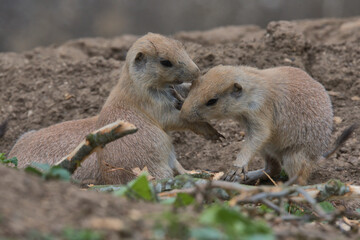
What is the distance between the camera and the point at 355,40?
889 centimetres

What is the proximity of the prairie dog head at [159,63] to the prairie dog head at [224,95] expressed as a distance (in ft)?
0.60

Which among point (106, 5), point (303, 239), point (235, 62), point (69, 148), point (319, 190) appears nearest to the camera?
point (303, 239)

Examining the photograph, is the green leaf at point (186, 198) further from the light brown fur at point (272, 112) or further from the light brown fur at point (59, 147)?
the light brown fur at point (59, 147)

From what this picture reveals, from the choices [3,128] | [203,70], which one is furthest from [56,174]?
[203,70]

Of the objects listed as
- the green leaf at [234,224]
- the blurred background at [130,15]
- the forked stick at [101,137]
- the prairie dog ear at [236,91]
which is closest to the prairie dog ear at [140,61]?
the prairie dog ear at [236,91]

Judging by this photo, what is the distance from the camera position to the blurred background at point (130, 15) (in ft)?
38.2

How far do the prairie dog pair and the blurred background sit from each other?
560 centimetres

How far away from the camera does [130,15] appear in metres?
12.0

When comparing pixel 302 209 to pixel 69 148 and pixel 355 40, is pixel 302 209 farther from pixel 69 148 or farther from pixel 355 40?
pixel 355 40

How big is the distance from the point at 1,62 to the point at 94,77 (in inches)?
68.8

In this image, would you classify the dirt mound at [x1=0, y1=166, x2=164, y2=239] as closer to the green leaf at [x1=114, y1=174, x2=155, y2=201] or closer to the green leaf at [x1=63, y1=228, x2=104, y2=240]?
the green leaf at [x1=63, y1=228, x2=104, y2=240]

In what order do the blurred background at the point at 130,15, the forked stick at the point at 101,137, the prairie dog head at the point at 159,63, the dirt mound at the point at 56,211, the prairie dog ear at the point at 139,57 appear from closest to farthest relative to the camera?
the dirt mound at the point at 56,211, the forked stick at the point at 101,137, the prairie dog head at the point at 159,63, the prairie dog ear at the point at 139,57, the blurred background at the point at 130,15

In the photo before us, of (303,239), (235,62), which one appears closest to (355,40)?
(235,62)

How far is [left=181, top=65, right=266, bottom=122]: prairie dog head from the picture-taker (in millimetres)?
5742
